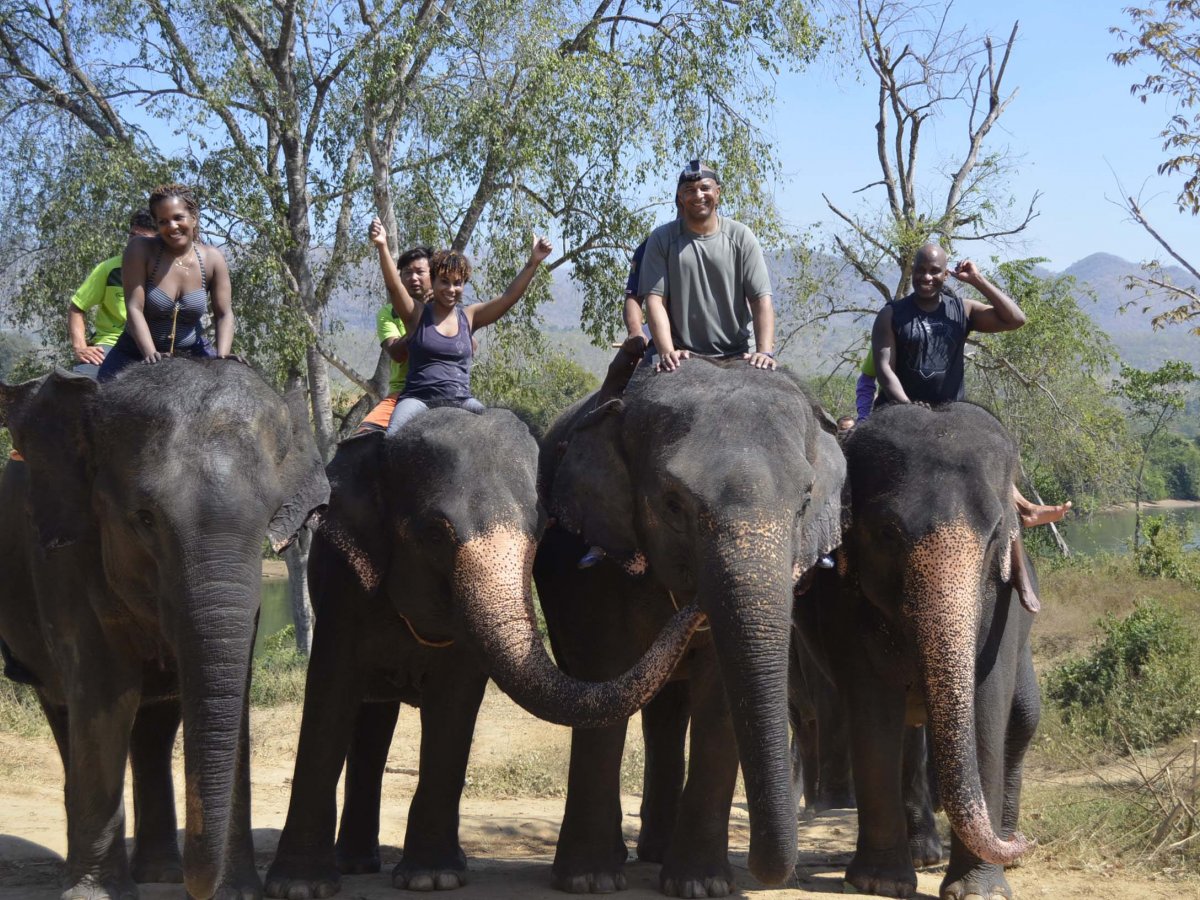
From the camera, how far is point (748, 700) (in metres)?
5.48

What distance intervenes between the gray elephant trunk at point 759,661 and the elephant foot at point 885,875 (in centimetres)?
151

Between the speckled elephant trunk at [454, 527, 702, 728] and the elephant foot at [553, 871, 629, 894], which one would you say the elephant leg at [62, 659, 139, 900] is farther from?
the elephant foot at [553, 871, 629, 894]

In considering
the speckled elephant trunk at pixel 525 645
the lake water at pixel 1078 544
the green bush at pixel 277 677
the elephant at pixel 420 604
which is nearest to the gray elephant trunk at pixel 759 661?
the speckled elephant trunk at pixel 525 645

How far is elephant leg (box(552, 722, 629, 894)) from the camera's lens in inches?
270

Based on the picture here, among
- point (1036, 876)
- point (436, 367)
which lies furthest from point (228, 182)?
point (1036, 876)

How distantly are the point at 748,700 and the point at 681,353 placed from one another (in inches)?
76.4

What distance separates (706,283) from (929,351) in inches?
50.2

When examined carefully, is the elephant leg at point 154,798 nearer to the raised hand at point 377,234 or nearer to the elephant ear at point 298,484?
the elephant ear at point 298,484

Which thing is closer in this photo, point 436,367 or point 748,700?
point 748,700

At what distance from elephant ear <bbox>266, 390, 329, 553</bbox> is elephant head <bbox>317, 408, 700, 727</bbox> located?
1.55 ft

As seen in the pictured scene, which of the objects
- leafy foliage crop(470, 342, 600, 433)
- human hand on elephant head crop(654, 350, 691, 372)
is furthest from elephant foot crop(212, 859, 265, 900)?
leafy foliage crop(470, 342, 600, 433)

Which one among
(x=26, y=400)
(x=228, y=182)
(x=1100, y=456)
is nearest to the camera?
(x=26, y=400)

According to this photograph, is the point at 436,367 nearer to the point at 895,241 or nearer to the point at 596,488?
the point at 596,488

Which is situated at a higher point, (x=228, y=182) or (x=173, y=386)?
(x=228, y=182)
